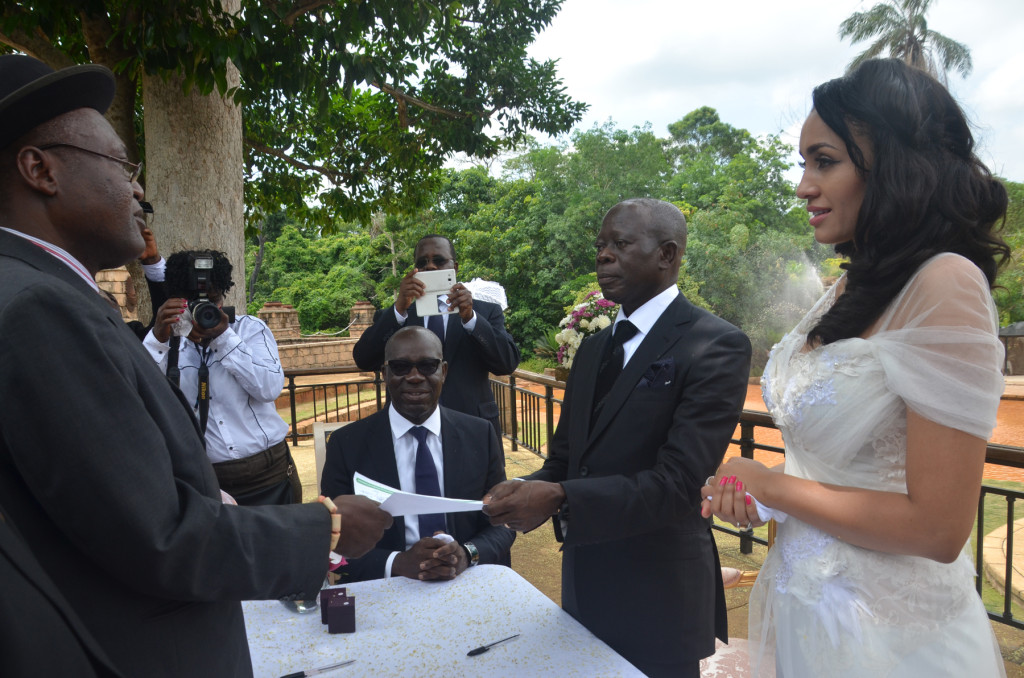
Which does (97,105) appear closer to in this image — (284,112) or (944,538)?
(944,538)

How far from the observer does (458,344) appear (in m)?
4.30

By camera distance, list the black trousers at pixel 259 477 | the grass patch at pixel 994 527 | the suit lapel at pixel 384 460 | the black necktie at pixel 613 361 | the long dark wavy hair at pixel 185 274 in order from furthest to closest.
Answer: the grass patch at pixel 994 527, the long dark wavy hair at pixel 185 274, the black trousers at pixel 259 477, the suit lapel at pixel 384 460, the black necktie at pixel 613 361

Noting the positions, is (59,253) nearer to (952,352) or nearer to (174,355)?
(952,352)

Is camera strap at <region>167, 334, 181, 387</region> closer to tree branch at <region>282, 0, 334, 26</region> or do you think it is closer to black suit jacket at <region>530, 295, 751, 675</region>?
black suit jacket at <region>530, 295, 751, 675</region>

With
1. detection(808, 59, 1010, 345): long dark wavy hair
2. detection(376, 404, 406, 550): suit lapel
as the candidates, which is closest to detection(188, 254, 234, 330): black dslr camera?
detection(376, 404, 406, 550): suit lapel

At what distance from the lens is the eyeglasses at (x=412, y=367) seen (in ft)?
10.0

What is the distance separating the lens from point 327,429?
369cm

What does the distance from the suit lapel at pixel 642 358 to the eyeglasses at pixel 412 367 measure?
1.10 metres

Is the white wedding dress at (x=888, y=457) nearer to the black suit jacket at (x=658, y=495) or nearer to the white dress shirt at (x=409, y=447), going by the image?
the black suit jacket at (x=658, y=495)

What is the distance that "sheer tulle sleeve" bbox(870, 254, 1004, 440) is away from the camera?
132 centimetres

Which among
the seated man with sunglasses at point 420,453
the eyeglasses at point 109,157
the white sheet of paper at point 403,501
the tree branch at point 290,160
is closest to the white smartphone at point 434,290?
the seated man with sunglasses at point 420,453

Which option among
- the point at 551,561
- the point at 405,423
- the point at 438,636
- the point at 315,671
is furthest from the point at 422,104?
the point at 315,671

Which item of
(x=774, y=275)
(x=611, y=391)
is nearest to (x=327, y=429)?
(x=611, y=391)

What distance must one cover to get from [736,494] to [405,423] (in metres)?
1.70
